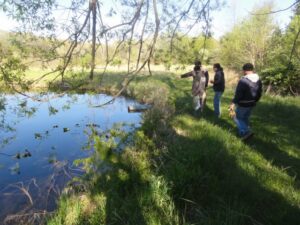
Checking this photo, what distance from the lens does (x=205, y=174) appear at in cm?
484

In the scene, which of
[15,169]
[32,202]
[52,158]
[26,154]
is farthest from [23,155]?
[32,202]

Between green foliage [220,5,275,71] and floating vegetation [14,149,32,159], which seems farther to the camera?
green foliage [220,5,275,71]

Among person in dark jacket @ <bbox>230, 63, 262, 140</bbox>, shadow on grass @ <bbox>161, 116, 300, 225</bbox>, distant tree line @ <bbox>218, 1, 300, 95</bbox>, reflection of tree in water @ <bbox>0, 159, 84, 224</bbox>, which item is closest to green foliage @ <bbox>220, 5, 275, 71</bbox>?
distant tree line @ <bbox>218, 1, 300, 95</bbox>

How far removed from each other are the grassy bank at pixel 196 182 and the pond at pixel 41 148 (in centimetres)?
121

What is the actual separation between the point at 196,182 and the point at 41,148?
760 centimetres

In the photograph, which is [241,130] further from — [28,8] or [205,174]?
[28,8]

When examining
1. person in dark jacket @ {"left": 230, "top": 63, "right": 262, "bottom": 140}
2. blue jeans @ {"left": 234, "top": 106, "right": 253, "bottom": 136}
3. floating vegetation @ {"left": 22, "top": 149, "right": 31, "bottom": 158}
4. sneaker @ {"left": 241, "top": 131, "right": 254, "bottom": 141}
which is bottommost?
floating vegetation @ {"left": 22, "top": 149, "right": 31, "bottom": 158}

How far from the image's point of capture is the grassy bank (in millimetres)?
3990

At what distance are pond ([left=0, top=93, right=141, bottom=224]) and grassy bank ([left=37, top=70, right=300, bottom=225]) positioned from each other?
47.6 inches

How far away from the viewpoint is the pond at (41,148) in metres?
6.55

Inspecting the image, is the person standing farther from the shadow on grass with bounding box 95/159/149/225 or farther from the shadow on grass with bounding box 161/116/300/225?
the shadow on grass with bounding box 95/159/149/225

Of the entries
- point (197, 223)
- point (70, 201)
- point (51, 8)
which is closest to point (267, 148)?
point (197, 223)

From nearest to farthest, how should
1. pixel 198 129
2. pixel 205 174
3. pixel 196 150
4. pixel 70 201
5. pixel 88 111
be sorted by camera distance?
pixel 205 174 → pixel 70 201 → pixel 196 150 → pixel 198 129 → pixel 88 111

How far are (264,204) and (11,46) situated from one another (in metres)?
4.73
